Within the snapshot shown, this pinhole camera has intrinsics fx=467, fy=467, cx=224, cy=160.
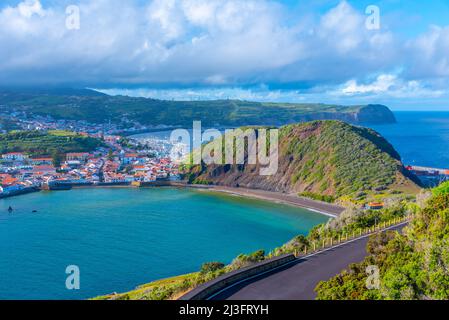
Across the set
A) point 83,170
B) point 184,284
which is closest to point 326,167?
point 83,170

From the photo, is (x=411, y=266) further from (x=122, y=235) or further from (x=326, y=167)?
(x=326, y=167)

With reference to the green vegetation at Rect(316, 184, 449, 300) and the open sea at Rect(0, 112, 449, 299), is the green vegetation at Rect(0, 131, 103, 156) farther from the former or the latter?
the green vegetation at Rect(316, 184, 449, 300)

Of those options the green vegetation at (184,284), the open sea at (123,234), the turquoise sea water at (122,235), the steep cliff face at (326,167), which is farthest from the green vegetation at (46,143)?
the green vegetation at (184,284)

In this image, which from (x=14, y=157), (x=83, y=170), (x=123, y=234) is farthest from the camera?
(x=14, y=157)

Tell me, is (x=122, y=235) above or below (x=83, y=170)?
below

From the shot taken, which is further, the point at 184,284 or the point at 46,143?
the point at 46,143

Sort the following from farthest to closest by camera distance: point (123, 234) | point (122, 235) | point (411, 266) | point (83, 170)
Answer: point (83, 170)
point (123, 234)
point (122, 235)
point (411, 266)

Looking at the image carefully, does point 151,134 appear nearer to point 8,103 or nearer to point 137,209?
point 8,103
